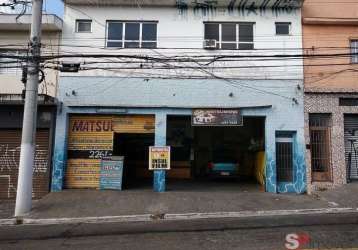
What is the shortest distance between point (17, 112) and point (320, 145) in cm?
1264

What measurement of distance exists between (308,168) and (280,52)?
5.02 meters

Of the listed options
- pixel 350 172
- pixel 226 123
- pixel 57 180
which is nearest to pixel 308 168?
pixel 350 172

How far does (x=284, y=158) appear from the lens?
1594cm

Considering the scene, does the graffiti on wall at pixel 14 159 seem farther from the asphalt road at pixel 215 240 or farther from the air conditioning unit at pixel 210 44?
the air conditioning unit at pixel 210 44

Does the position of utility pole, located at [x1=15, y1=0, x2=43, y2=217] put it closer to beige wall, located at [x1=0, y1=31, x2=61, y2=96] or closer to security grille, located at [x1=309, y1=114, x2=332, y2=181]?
beige wall, located at [x1=0, y1=31, x2=61, y2=96]

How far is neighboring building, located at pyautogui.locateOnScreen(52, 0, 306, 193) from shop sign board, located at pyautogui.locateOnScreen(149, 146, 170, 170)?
429 mm

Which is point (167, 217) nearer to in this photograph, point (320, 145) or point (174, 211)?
point (174, 211)

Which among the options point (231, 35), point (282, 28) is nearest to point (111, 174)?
point (231, 35)

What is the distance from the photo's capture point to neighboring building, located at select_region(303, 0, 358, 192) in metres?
15.8

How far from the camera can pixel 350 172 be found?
16.0 m

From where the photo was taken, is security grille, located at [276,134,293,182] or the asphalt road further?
security grille, located at [276,134,293,182]

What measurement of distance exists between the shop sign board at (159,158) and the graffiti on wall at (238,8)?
598 centimetres

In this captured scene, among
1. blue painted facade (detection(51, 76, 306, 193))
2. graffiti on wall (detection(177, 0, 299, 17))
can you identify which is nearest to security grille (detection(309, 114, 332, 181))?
blue painted facade (detection(51, 76, 306, 193))

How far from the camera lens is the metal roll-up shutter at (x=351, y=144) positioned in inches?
632
